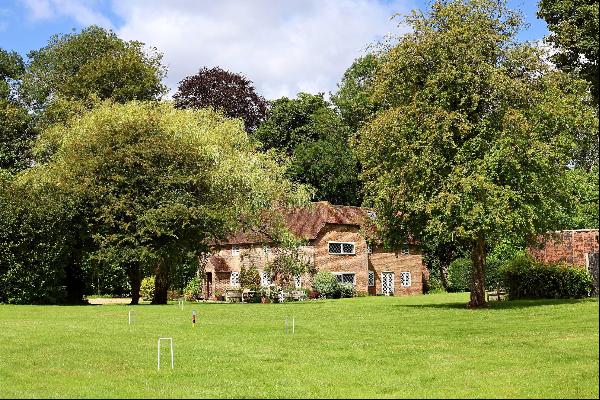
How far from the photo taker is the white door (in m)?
65.2

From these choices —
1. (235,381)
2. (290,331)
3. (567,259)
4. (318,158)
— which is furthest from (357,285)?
(235,381)

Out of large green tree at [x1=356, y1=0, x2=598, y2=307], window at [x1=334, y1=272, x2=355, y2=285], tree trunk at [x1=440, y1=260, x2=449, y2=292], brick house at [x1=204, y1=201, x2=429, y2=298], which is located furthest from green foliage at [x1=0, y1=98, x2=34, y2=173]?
large green tree at [x1=356, y1=0, x2=598, y2=307]

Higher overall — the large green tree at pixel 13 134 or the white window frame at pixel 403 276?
the large green tree at pixel 13 134

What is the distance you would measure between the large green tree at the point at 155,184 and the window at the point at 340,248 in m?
14.9

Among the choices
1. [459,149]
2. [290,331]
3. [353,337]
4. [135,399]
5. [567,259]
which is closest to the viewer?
[135,399]

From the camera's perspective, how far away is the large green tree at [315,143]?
73062 millimetres

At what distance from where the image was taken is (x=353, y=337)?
24.2 metres

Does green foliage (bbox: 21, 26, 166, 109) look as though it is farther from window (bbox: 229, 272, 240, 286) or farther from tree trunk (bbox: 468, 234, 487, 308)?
Answer: tree trunk (bbox: 468, 234, 487, 308)

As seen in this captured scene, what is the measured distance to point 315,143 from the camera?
2908 inches

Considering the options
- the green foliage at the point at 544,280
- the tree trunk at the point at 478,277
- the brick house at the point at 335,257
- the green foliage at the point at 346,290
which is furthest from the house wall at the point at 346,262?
the tree trunk at the point at 478,277

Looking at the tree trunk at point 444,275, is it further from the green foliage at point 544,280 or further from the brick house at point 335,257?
the green foliage at point 544,280

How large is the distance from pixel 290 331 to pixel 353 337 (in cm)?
284

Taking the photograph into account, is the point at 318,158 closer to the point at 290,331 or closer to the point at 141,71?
the point at 141,71

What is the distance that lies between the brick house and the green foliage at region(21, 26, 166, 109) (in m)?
14.2
